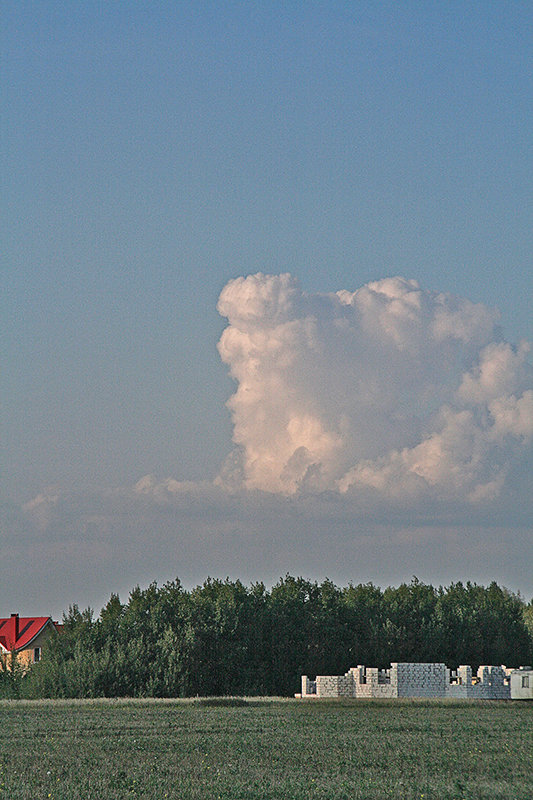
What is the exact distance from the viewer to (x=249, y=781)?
18672 mm

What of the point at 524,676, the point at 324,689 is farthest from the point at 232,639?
the point at 524,676

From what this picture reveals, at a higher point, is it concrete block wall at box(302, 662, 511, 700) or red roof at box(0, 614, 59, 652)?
red roof at box(0, 614, 59, 652)

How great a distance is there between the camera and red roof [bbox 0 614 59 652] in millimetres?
91938

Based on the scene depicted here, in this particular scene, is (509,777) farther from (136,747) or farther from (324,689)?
(324,689)

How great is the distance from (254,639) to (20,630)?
36.8m

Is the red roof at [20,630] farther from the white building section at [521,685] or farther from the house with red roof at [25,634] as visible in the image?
the white building section at [521,685]

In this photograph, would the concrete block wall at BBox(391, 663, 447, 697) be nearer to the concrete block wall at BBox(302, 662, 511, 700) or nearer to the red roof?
the concrete block wall at BBox(302, 662, 511, 700)

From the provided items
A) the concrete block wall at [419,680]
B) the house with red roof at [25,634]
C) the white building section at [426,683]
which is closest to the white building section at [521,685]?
the white building section at [426,683]

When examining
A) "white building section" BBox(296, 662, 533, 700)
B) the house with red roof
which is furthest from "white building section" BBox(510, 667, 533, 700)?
the house with red roof

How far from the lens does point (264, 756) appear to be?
2247 cm

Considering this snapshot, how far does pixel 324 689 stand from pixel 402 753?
30.3 m

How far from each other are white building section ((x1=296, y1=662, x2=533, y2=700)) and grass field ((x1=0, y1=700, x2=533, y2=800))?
14359mm

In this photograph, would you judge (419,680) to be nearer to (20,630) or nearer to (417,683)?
(417,683)

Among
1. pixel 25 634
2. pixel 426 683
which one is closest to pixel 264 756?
pixel 426 683
